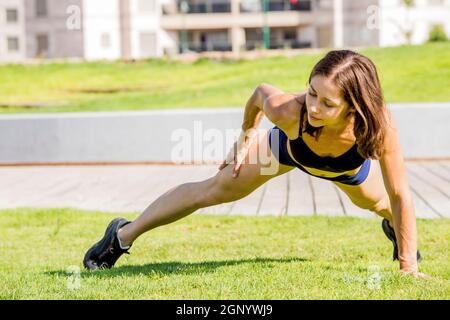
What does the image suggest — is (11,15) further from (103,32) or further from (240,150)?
(240,150)

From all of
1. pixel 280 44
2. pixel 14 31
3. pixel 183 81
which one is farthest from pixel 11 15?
pixel 183 81

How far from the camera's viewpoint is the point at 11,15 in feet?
184

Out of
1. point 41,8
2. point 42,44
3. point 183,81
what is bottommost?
point 183,81

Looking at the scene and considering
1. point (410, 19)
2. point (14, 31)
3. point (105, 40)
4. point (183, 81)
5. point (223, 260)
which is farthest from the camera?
point (14, 31)

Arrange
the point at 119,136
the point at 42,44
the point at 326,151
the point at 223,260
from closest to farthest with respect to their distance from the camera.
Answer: the point at 326,151 → the point at 223,260 → the point at 119,136 → the point at 42,44

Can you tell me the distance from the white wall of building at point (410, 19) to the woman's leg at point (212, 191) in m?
47.5

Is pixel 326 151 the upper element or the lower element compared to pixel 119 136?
upper

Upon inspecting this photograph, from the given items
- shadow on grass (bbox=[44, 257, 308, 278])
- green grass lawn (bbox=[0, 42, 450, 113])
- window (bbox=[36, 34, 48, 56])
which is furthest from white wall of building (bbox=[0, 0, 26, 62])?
shadow on grass (bbox=[44, 257, 308, 278])

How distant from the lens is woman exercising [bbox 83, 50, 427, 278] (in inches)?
164

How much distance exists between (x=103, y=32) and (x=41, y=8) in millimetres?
4869

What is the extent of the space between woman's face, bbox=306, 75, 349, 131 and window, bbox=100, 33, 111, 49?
164 ft
